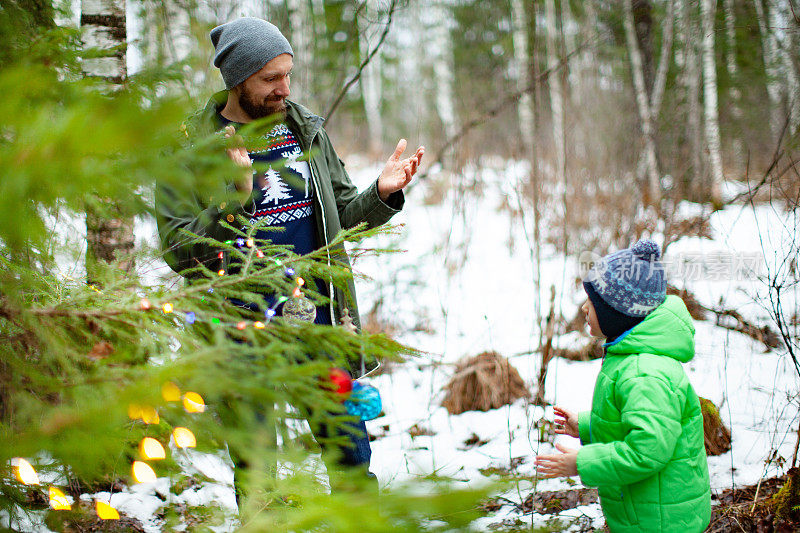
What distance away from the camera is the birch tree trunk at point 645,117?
563cm

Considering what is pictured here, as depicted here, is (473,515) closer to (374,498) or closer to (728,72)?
(374,498)

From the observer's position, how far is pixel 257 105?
1985mm

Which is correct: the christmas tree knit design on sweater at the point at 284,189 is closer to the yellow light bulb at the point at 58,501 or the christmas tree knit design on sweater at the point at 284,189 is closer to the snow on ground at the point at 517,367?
the snow on ground at the point at 517,367

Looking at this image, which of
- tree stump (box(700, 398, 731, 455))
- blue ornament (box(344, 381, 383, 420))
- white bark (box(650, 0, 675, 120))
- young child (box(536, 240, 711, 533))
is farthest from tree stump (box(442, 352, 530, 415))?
white bark (box(650, 0, 675, 120))

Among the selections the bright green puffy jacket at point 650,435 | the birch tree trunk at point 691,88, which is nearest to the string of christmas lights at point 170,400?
the bright green puffy jacket at point 650,435

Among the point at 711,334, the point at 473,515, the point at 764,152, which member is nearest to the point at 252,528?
the point at 473,515

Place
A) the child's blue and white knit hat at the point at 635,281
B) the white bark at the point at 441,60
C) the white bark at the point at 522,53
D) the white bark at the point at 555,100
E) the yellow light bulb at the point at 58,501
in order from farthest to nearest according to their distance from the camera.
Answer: the white bark at the point at 441,60 → the white bark at the point at 522,53 → the white bark at the point at 555,100 → the child's blue and white knit hat at the point at 635,281 → the yellow light bulb at the point at 58,501

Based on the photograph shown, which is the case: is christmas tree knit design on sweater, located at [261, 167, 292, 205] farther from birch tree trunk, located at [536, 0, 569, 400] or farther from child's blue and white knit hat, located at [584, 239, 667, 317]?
birch tree trunk, located at [536, 0, 569, 400]

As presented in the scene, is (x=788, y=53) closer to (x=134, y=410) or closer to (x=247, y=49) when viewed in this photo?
(x=247, y=49)

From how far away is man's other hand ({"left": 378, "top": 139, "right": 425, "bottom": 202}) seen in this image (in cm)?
206

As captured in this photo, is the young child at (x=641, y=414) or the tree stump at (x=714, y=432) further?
the tree stump at (x=714, y=432)

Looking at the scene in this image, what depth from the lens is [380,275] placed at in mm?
4969

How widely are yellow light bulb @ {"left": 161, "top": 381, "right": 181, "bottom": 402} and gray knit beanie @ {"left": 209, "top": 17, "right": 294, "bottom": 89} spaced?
4.27ft

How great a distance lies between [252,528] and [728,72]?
1235cm
